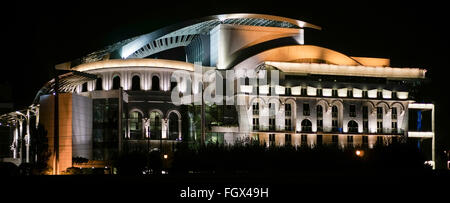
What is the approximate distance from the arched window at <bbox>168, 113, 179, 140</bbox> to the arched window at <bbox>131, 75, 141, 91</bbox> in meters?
5.63

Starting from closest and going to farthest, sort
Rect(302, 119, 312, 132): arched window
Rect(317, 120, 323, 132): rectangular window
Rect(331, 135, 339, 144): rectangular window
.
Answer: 1. Rect(302, 119, 312, 132): arched window
2. Rect(331, 135, 339, 144): rectangular window
3. Rect(317, 120, 323, 132): rectangular window

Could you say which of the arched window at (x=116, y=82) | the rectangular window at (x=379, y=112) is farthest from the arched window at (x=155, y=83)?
the rectangular window at (x=379, y=112)

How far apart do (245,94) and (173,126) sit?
33.6 feet

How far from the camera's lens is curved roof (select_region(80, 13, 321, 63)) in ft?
323

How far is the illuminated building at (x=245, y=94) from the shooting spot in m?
87.1

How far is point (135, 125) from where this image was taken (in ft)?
294

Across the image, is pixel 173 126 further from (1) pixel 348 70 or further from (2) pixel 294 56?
(1) pixel 348 70

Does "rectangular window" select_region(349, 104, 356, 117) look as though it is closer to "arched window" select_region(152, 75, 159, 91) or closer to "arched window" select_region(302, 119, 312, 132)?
"arched window" select_region(302, 119, 312, 132)

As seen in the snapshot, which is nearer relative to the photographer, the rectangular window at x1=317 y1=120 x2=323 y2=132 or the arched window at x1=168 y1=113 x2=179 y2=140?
the arched window at x1=168 y1=113 x2=179 y2=140

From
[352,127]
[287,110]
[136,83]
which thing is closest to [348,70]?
[352,127]

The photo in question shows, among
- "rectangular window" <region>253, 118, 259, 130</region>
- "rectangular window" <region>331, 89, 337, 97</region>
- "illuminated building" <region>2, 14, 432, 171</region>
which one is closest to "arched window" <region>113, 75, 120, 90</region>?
"illuminated building" <region>2, 14, 432, 171</region>

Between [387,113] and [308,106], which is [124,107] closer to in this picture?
[308,106]
